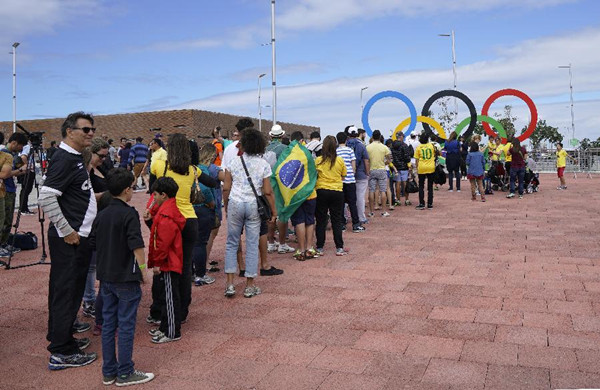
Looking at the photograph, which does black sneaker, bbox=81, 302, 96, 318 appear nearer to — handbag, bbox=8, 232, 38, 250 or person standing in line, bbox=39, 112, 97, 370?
person standing in line, bbox=39, 112, 97, 370

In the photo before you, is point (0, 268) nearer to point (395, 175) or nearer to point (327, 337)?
point (327, 337)

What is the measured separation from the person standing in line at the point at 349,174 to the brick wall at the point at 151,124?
103ft

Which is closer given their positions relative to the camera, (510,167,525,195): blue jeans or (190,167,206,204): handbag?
(190,167,206,204): handbag

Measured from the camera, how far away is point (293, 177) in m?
7.55

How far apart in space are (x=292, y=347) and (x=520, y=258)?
14.2 ft

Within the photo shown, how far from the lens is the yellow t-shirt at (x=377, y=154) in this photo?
37.8ft

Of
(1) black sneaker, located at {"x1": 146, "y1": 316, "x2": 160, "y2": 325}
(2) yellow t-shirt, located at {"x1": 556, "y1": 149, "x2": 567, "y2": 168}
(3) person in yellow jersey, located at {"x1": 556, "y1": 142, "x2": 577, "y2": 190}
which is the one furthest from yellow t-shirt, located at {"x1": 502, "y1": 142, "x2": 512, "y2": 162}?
(1) black sneaker, located at {"x1": 146, "y1": 316, "x2": 160, "y2": 325}

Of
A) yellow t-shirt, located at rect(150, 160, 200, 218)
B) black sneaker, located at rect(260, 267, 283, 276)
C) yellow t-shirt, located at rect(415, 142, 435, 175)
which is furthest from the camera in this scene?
yellow t-shirt, located at rect(415, 142, 435, 175)

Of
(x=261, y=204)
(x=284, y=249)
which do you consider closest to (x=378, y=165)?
(x=284, y=249)

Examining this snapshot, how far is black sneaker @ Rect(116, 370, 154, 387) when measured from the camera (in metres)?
3.88

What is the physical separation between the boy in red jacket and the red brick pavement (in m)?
0.17

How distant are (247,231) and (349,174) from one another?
398cm

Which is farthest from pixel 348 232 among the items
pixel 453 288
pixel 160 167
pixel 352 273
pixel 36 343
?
pixel 36 343

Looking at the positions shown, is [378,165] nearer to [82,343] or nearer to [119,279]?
[82,343]
